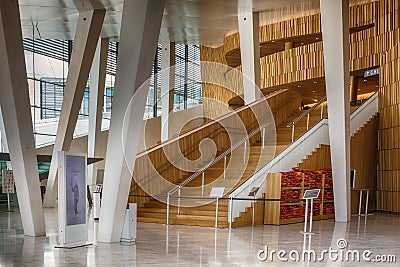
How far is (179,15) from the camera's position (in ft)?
84.7

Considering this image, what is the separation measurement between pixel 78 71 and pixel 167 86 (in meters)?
15.7

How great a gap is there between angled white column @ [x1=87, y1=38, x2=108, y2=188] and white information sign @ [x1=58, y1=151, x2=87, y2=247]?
60.5ft

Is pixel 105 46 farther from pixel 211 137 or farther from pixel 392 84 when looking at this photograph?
pixel 392 84

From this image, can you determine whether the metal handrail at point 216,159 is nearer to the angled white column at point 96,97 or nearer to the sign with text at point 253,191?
the sign with text at point 253,191

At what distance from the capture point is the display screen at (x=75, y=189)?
41.7 feet

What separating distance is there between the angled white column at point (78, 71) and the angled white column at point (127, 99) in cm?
942

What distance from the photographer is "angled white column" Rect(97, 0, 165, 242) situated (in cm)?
1273

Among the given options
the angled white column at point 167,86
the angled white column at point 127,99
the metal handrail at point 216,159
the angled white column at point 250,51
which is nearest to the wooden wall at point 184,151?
the metal handrail at point 216,159

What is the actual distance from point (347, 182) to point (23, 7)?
43.5 feet

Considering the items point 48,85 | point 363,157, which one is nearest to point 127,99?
point 363,157

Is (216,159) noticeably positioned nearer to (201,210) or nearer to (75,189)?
(201,210)

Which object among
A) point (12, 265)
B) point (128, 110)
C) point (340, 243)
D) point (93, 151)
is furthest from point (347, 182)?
point (93, 151)

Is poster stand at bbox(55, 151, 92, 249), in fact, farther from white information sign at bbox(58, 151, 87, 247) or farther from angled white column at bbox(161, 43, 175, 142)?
angled white column at bbox(161, 43, 175, 142)

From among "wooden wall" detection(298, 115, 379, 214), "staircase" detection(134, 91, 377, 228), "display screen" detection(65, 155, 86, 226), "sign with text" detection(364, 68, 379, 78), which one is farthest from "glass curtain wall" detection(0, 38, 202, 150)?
"display screen" detection(65, 155, 86, 226)
